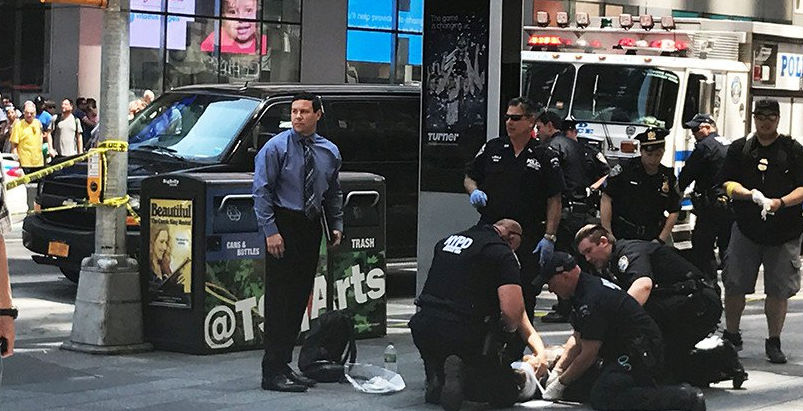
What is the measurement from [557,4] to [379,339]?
83.8 ft

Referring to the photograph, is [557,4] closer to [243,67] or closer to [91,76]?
[243,67]

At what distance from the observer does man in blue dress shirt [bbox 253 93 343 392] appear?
9.19m

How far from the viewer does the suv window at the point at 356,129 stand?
45.4 ft

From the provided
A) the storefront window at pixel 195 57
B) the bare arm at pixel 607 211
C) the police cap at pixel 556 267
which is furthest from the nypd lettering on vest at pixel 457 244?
the storefront window at pixel 195 57

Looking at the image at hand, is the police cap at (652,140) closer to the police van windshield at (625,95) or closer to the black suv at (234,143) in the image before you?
the black suv at (234,143)

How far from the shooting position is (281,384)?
914 cm

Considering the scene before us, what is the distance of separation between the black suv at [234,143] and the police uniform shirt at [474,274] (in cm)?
456

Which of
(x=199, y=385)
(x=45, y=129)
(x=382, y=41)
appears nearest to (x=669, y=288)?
(x=199, y=385)

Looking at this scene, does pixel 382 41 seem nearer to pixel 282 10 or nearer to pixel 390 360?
pixel 282 10

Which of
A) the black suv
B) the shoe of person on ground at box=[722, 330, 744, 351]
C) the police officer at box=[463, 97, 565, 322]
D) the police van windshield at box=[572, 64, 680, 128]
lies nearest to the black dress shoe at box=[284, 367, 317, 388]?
the police officer at box=[463, 97, 565, 322]

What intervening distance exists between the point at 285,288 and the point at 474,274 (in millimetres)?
1321

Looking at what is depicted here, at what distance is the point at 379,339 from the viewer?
11570 millimetres

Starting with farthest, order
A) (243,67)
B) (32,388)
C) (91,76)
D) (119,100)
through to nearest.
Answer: (243,67), (91,76), (119,100), (32,388)

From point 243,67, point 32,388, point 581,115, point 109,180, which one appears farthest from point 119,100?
point 243,67
